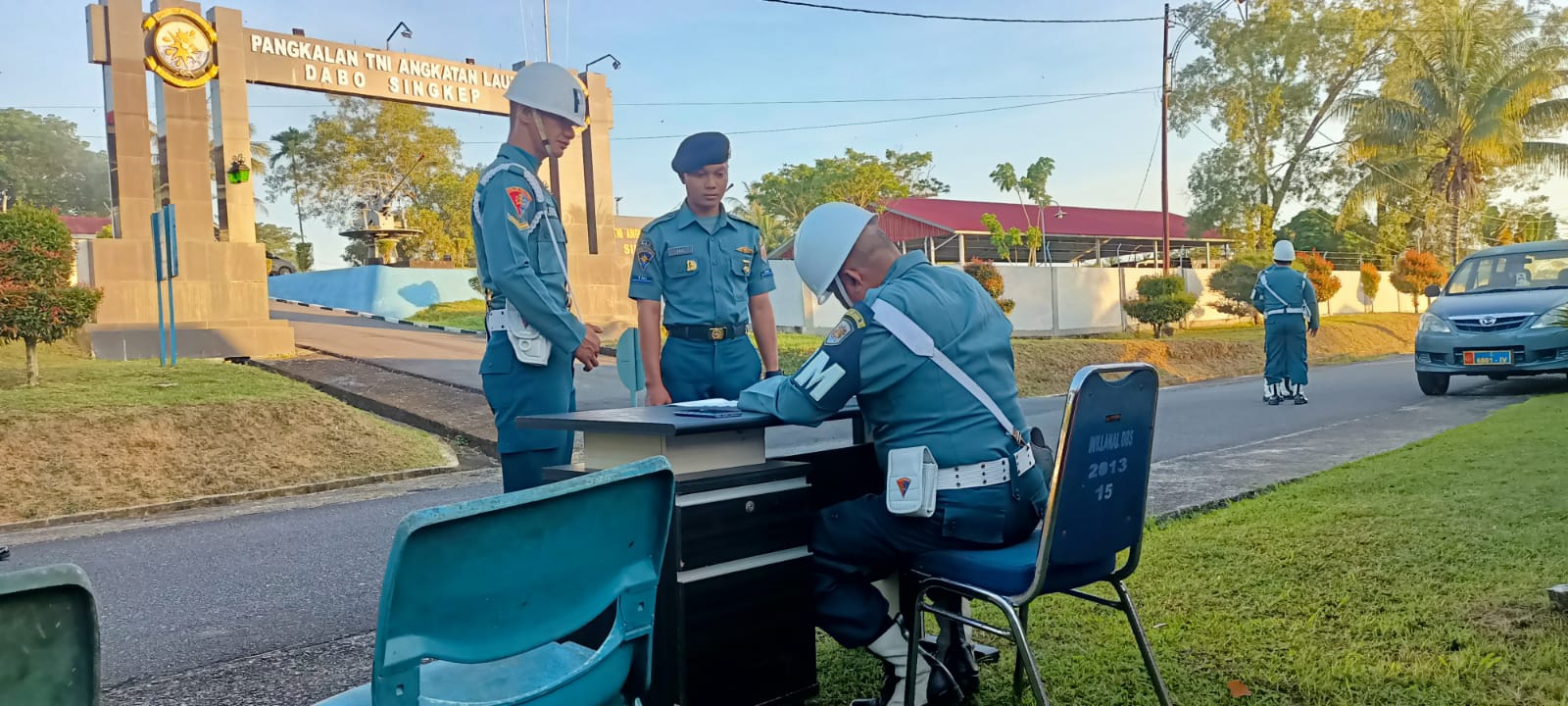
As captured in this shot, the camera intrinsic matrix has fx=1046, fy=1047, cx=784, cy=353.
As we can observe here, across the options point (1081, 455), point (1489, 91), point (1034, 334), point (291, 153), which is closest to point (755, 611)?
point (1081, 455)

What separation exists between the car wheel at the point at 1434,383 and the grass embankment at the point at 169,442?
35.8 feet

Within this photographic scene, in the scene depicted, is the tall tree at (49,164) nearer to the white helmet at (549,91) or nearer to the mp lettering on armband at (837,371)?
the white helmet at (549,91)

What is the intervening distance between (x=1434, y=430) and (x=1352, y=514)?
480 centimetres

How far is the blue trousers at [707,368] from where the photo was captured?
14.1ft

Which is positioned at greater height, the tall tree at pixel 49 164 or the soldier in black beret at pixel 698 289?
the tall tree at pixel 49 164

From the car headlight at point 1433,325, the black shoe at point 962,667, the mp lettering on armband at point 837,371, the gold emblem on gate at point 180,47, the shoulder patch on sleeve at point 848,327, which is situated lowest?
the black shoe at point 962,667

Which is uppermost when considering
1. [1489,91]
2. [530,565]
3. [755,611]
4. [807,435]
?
[1489,91]

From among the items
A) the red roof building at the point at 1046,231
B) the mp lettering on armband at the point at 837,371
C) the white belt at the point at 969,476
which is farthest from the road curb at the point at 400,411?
the red roof building at the point at 1046,231

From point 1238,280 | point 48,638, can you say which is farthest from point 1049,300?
point 48,638

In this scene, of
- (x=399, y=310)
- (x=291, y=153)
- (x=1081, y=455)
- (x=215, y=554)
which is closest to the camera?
(x=1081, y=455)

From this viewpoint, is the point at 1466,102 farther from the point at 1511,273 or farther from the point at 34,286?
the point at 34,286

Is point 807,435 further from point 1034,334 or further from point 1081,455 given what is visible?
point 1034,334

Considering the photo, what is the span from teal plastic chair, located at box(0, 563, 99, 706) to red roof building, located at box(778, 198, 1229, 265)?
2997 centimetres

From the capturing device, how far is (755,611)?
271 cm
